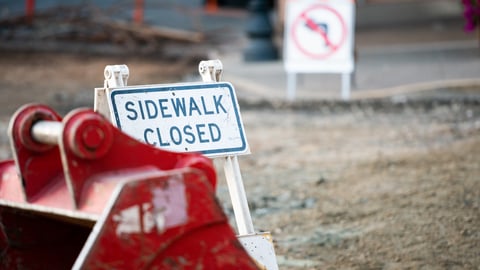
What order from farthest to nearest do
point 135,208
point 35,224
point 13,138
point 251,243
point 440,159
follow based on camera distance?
point 440,159
point 251,243
point 35,224
point 13,138
point 135,208

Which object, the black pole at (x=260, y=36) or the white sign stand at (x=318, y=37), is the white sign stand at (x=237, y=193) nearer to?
the white sign stand at (x=318, y=37)

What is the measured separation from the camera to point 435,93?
41.3 feet

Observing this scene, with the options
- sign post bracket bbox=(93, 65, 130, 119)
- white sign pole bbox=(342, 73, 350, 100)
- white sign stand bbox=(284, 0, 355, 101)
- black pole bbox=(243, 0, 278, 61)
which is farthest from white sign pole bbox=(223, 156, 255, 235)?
black pole bbox=(243, 0, 278, 61)

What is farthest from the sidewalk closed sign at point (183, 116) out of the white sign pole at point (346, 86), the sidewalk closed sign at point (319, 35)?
the sidewalk closed sign at point (319, 35)

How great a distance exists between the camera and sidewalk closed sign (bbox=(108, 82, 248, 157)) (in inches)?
171

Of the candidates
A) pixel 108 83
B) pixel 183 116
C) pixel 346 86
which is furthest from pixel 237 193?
pixel 346 86

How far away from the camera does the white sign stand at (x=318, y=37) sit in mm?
13398

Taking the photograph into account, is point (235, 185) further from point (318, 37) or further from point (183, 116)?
point (318, 37)

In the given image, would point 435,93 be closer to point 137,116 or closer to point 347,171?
point 347,171

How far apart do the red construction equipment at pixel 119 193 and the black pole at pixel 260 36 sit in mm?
13283

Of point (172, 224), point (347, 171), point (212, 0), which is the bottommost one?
point (212, 0)

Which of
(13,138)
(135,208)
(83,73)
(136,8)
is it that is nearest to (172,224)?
(135,208)

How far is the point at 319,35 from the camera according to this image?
532 inches

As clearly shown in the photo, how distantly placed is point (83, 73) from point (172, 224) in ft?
47.8
